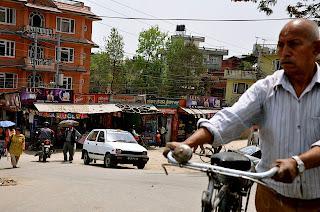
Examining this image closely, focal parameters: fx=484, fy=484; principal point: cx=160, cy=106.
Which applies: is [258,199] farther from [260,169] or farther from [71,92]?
[71,92]

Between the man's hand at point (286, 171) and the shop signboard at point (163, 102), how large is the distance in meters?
33.4

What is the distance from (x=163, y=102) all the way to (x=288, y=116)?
33437 mm

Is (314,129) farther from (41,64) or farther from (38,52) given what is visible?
(38,52)

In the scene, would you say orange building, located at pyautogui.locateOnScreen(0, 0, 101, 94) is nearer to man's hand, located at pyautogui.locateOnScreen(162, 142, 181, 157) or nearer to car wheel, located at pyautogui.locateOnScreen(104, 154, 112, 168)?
car wheel, located at pyautogui.locateOnScreen(104, 154, 112, 168)

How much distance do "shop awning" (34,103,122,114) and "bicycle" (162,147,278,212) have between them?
25.5m

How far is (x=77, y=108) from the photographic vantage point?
29.8 m

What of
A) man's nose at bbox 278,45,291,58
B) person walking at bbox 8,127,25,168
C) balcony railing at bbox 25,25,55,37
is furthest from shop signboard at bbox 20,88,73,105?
man's nose at bbox 278,45,291,58

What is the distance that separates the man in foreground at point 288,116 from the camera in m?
2.42

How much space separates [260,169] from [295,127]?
390mm

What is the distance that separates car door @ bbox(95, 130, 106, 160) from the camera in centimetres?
1858

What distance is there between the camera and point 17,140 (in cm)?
1761

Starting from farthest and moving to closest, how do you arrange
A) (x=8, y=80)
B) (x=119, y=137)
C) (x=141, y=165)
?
1. (x=8, y=80)
2. (x=119, y=137)
3. (x=141, y=165)

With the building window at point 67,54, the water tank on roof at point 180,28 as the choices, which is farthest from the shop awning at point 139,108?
the water tank on roof at point 180,28

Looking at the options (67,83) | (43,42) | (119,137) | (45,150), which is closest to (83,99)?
(45,150)
